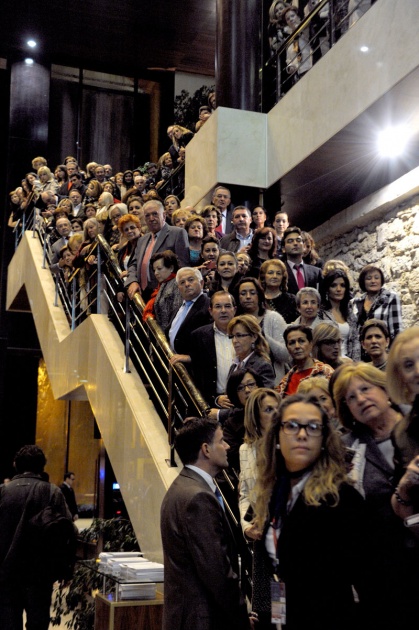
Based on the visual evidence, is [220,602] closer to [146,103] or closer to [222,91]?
[222,91]

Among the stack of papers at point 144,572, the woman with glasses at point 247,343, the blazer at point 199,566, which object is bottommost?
the stack of papers at point 144,572

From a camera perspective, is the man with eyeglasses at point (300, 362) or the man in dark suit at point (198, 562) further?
the man with eyeglasses at point (300, 362)

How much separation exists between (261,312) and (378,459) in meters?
2.75

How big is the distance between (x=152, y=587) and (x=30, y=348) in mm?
11829

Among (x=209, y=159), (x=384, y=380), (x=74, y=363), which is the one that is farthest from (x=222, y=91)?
(x=384, y=380)

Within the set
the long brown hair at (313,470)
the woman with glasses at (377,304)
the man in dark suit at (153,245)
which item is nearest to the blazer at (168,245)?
the man in dark suit at (153,245)

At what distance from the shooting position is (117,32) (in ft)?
54.4

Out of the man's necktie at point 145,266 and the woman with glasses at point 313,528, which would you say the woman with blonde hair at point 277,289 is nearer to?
the man's necktie at point 145,266

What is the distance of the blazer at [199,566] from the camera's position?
273cm

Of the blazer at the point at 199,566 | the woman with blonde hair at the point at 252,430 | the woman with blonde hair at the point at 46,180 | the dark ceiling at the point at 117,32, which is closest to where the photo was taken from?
the blazer at the point at 199,566

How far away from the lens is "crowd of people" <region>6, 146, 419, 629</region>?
6.99 feet

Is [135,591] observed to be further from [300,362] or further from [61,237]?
[61,237]

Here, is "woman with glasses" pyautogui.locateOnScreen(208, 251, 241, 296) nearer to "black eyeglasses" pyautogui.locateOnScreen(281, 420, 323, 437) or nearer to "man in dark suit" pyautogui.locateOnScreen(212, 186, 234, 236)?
"man in dark suit" pyautogui.locateOnScreen(212, 186, 234, 236)

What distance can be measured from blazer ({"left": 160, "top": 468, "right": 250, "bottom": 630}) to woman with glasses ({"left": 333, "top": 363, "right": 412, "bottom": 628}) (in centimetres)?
64
